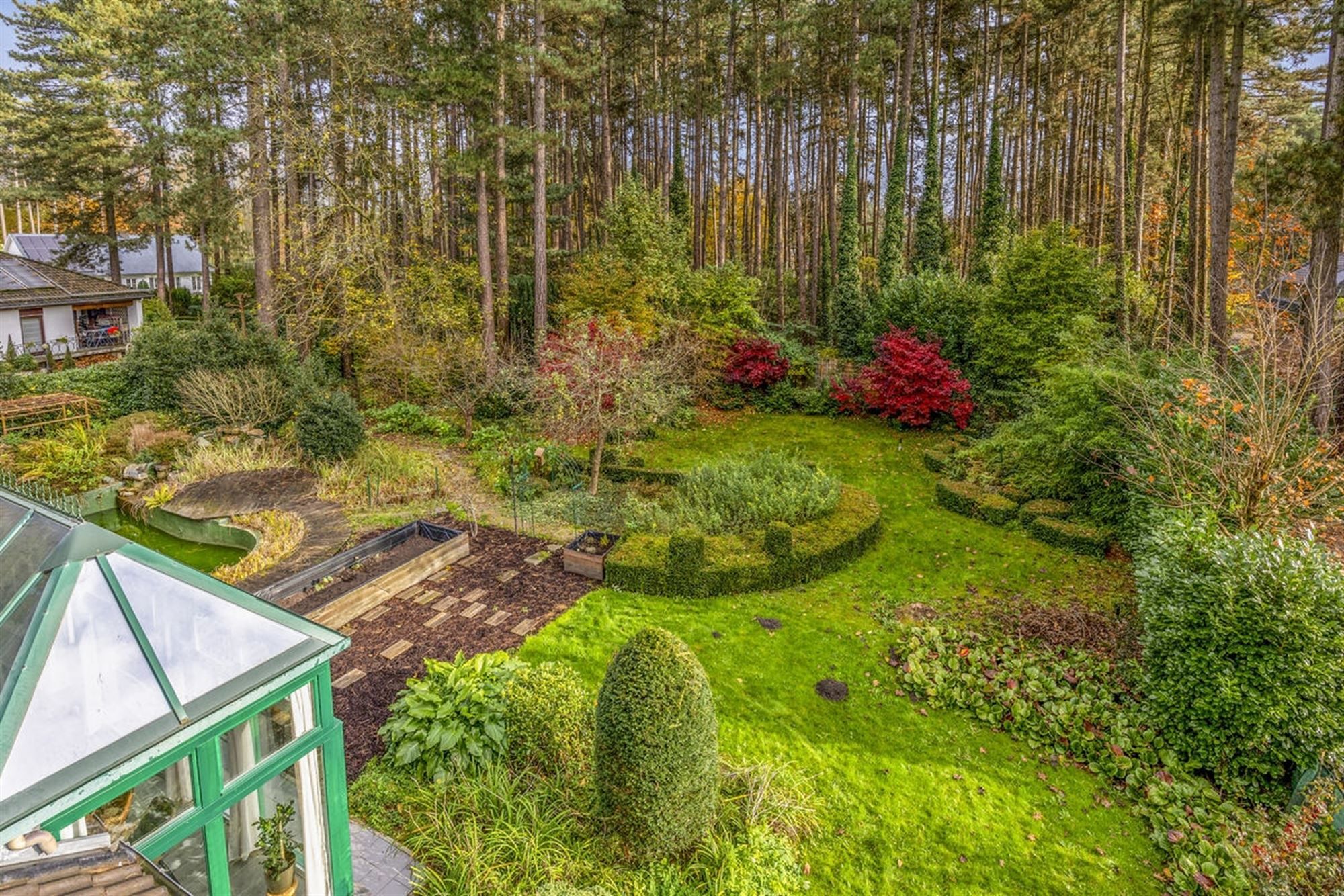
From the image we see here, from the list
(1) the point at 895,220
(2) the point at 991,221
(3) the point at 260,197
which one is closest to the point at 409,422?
(3) the point at 260,197

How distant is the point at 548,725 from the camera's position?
5637 millimetres

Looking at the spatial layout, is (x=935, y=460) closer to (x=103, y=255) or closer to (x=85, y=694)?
(x=85, y=694)

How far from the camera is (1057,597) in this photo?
8438 mm

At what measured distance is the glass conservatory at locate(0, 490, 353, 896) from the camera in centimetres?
269

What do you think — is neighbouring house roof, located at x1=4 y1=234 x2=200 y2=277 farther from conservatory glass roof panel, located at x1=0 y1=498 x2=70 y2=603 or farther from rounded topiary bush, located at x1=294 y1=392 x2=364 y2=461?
conservatory glass roof panel, located at x1=0 y1=498 x2=70 y2=603

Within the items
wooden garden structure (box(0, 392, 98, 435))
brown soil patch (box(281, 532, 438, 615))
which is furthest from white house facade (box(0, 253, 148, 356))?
brown soil patch (box(281, 532, 438, 615))

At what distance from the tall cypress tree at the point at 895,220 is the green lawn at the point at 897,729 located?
1304 cm

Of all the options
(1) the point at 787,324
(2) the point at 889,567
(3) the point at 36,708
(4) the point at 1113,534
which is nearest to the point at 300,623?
(3) the point at 36,708

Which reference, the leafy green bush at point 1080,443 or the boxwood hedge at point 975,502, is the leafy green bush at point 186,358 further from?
the leafy green bush at point 1080,443

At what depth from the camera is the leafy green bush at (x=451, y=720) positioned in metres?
5.52

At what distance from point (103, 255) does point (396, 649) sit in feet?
102

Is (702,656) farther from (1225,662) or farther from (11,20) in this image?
(11,20)

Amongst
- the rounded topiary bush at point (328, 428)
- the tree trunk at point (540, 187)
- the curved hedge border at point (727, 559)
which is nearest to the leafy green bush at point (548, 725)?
the curved hedge border at point (727, 559)

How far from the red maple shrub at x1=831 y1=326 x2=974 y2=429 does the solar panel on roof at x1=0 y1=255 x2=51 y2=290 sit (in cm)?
2689
